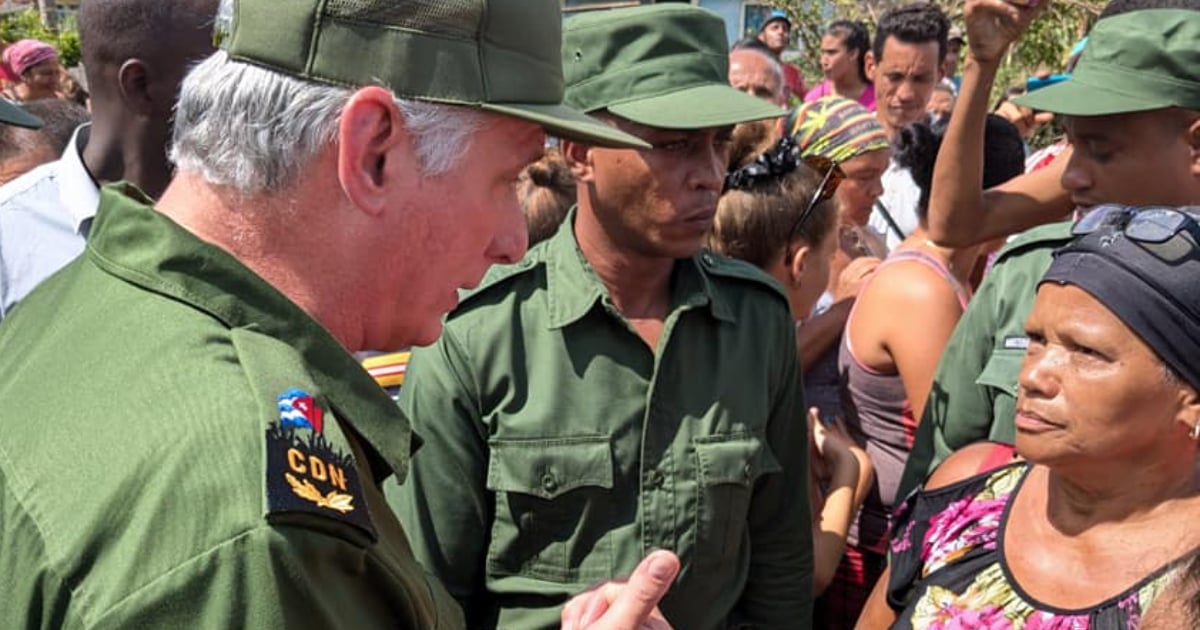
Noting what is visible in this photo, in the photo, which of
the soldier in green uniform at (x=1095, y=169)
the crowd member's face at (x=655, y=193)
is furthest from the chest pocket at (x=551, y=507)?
the soldier in green uniform at (x=1095, y=169)

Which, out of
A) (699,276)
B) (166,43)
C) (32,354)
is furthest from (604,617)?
(166,43)

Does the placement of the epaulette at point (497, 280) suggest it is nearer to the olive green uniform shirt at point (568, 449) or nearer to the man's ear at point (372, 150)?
the olive green uniform shirt at point (568, 449)

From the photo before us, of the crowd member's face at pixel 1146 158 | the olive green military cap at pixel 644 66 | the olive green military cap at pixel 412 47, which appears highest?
the olive green military cap at pixel 412 47

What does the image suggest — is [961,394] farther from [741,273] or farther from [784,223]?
[784,223]

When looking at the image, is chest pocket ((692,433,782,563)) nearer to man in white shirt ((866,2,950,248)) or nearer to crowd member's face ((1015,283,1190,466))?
crowd member's face ((1015,283,1190,466))

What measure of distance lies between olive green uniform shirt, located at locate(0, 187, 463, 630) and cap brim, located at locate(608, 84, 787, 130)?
136cm

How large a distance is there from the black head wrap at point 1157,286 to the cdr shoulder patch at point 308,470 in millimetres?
1531

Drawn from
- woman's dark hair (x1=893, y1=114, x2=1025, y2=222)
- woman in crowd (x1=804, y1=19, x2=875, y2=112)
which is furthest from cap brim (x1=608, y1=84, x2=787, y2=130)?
woman in crowd (x1=804, y1=19, x2=875, y2=112)

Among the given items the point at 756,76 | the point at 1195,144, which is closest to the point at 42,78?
the point at 756,76

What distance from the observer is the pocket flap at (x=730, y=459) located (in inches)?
97.7

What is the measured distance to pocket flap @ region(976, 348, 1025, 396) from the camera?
253 cm

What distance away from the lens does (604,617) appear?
4.90ft

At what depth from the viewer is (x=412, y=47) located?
1327 millimetres

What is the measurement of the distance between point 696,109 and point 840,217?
1638mm
